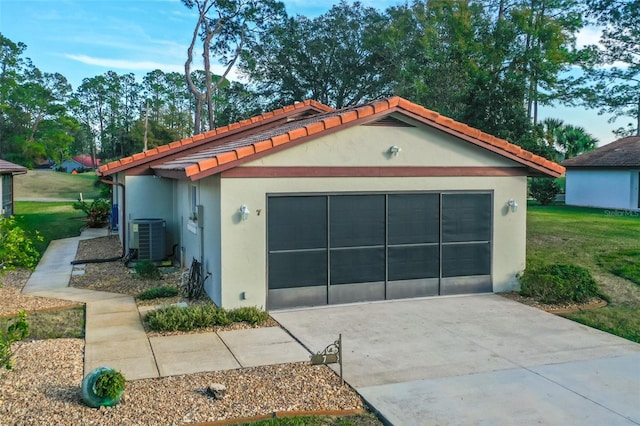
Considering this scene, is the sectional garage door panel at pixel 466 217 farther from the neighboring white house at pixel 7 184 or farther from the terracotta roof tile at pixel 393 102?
the neighboring white house at pixel 7 184

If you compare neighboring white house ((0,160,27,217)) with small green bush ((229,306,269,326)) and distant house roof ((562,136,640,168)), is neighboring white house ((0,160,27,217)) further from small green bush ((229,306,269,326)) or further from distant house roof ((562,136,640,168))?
distant house roof ((562,136,640,168))

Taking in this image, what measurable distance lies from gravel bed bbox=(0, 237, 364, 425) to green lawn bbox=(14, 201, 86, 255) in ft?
38.3

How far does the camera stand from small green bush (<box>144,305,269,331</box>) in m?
9.06

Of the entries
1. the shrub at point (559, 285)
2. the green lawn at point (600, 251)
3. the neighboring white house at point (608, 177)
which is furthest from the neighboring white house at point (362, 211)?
the neighboring white house at point (608, 177)

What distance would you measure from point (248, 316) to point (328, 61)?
33750 mm

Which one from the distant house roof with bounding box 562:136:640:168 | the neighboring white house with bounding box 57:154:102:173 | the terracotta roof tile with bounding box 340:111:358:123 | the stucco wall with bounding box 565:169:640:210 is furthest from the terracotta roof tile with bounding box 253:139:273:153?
the neighboring white house with bounding box 57:154:102:173

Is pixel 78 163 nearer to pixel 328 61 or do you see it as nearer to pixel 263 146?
pixel 328 61

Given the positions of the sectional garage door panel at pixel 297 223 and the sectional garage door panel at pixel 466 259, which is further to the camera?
the sectional garage door panel at pixel 466 259

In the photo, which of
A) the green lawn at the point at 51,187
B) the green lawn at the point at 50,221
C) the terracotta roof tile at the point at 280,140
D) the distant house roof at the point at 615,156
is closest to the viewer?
the terracotta roof tile at the point at 280,140

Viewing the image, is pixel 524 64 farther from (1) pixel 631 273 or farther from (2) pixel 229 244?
(2) pixel 229 244

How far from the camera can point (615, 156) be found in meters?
28.9

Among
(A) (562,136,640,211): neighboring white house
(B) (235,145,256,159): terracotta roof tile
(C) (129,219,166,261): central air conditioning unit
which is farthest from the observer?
(A) (562,136,640,211): neighboring white house

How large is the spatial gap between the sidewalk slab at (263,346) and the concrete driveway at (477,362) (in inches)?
10.4

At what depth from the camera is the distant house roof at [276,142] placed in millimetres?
9805
